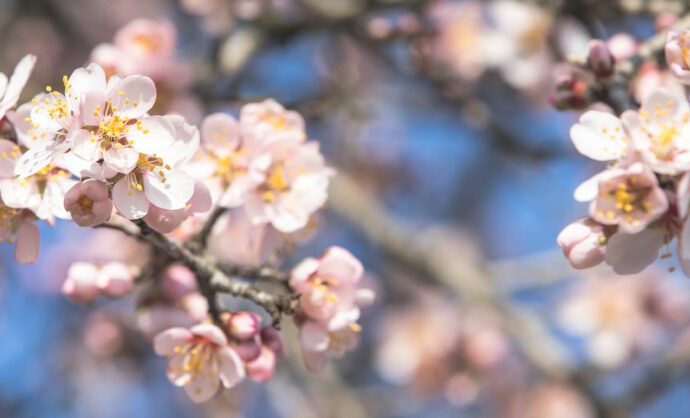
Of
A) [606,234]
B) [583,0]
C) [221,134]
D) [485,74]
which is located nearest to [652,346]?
[485,74]

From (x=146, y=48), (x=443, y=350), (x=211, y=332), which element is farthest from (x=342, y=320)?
(x=443, y=350)

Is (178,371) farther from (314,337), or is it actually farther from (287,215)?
(287,215)

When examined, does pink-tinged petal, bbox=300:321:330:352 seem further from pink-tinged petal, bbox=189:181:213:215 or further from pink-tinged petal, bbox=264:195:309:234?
pink-tinged petal, bbox=189:181:213:215

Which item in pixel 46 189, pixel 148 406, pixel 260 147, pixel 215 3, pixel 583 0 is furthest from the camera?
pixel 148 406

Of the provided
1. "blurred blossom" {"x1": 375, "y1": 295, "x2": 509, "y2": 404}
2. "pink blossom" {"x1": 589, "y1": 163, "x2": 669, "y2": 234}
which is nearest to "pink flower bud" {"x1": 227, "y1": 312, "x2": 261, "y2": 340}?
"pink blossom" {"x1": 589, "y1": 163, "x2": 669, "y2": 234}

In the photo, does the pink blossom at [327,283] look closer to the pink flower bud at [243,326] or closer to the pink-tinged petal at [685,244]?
the pink flower bud at [243,326]

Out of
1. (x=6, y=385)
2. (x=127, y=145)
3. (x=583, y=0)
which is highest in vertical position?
(x=583, y=0)

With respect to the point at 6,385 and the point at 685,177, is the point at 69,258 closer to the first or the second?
the point at 6,385
